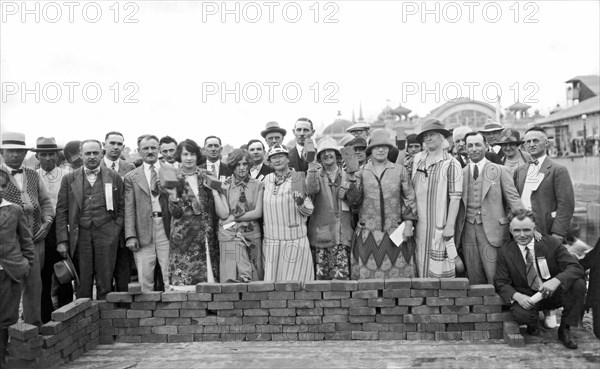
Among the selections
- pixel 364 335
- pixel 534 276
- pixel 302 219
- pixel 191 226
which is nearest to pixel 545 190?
pixel 534 276

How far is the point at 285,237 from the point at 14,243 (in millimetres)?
Answer: 2387

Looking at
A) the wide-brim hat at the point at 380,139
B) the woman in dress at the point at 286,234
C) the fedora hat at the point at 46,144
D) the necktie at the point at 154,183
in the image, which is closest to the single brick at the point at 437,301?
the woman in dress at the point at 286,234

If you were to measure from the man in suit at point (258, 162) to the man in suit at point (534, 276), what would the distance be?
2636 mm

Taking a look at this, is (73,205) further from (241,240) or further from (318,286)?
(318,286)

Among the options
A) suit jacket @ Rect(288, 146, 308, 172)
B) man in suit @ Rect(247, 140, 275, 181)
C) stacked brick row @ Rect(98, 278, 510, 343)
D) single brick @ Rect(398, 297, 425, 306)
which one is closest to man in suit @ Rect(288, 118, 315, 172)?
suit jacket @ Rect(288, 146, 308, 172)

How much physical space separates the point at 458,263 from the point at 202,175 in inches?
105

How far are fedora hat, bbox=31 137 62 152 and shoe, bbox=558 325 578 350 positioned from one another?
19.3 ft

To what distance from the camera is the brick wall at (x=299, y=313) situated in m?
5.18

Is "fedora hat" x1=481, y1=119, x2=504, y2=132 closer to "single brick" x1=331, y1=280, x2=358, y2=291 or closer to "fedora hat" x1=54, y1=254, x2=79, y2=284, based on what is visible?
"single brick" x1=331, y1=280, x2=358, y2=291

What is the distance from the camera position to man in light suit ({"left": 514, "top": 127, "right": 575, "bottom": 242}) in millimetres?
5715

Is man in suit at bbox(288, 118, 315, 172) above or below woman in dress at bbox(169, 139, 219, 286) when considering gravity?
A: above

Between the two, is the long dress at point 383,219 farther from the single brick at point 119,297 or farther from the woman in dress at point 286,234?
the single brick at point 119,297

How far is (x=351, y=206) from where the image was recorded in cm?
559

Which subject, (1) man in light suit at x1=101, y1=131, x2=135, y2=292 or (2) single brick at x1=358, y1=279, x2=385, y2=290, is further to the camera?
(1) man in light suit at x1=101, y1=131, x2=135, y2=292
